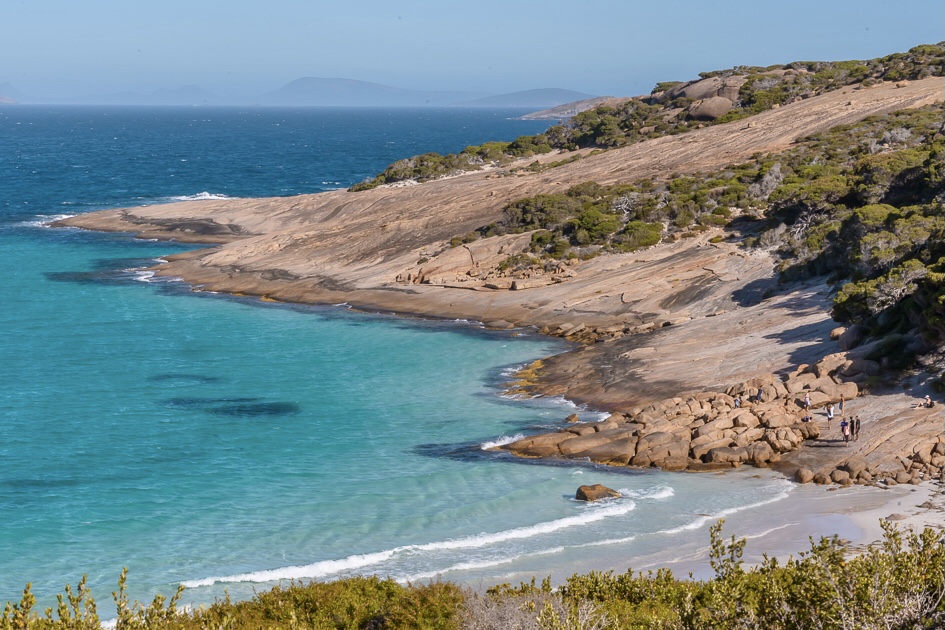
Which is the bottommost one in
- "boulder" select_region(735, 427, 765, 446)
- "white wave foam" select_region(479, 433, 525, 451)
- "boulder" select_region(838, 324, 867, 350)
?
"white wave foam" select_region(479, 433, 525, 451)

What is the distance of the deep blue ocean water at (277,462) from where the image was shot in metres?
24.0

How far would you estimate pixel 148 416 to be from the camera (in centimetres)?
3638

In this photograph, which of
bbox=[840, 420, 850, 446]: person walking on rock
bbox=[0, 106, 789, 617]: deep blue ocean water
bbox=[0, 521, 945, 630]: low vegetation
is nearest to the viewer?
bbox=[0, 521, 945, 630]: low vegetation

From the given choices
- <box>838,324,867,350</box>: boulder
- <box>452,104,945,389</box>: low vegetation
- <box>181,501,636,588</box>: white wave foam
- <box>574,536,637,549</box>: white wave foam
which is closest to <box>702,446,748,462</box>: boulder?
<box>181,501,636,588</box>: white wave foam

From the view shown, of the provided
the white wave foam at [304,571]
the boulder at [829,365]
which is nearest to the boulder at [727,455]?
the boulder at [829,365]

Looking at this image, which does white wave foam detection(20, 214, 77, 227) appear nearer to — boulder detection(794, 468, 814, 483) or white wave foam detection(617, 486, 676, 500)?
white wave foam detection(617, 486, 676, 500)

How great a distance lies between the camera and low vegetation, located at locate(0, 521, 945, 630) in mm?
Result: 11758

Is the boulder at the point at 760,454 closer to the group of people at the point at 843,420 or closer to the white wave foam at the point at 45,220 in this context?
the group of people at the point at 843,420

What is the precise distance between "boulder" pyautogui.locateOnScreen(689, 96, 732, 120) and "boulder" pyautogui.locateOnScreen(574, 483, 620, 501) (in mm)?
62958

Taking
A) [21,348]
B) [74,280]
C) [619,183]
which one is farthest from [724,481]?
[74,280]

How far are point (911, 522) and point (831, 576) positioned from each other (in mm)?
12733

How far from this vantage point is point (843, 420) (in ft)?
98.7

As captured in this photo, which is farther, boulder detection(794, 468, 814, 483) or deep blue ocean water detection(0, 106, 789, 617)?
boulder detection(794, 468, 814, 483)

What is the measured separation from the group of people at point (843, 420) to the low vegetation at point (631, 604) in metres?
13.4
